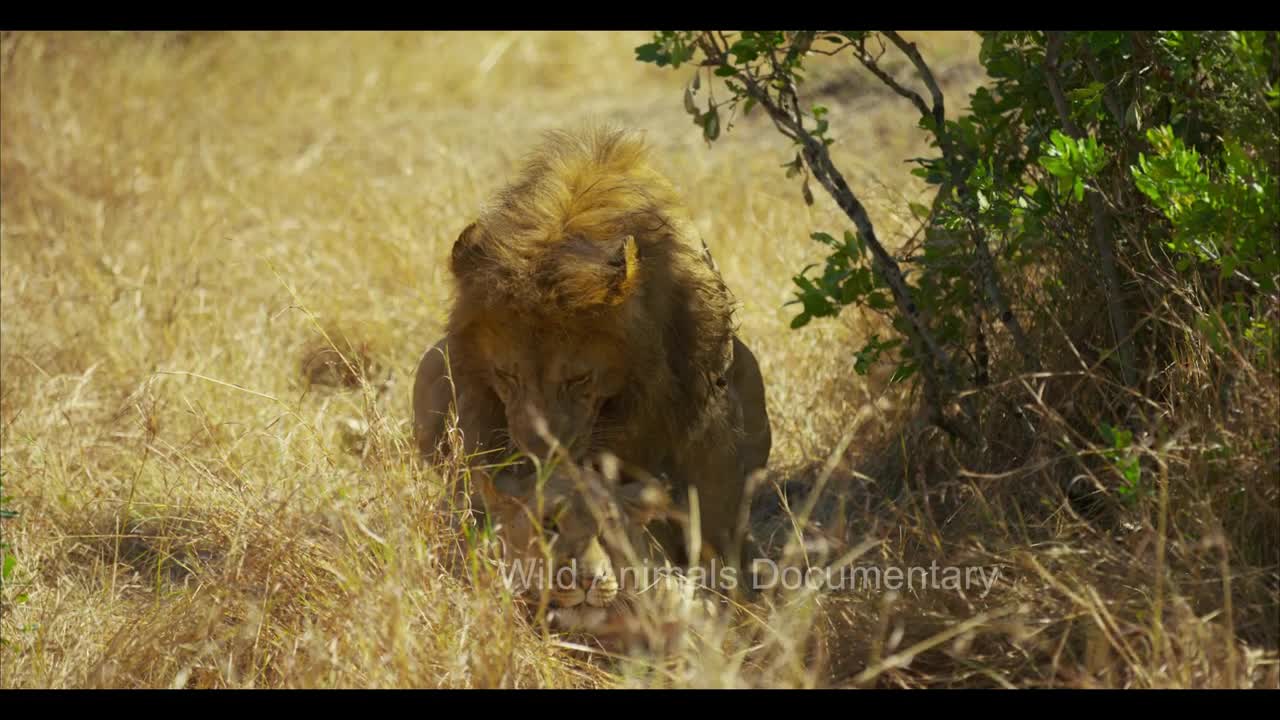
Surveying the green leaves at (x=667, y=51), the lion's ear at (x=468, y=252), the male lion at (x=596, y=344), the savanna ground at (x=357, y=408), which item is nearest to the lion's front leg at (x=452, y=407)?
the male lion at (x=596, y=344)

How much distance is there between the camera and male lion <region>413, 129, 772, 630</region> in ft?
12.4

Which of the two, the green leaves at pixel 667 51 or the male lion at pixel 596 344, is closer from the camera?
the male lion at pixel 596 344

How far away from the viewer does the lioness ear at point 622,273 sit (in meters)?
3.74

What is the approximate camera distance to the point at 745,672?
3.55 metres

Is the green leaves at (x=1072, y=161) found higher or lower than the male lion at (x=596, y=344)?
higher

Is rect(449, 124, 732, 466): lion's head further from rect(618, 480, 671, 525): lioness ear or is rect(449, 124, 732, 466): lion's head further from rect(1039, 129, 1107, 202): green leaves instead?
rect(1039, 129, 1107, 202): green leaves

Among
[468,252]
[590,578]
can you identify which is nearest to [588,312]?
[468,252]

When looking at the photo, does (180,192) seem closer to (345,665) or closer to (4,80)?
(4,80)

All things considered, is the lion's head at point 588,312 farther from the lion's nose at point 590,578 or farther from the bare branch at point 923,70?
the bare branch at point 923,70

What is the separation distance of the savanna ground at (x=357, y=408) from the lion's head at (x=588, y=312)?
1.14 feet

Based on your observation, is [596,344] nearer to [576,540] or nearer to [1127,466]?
[576,540]

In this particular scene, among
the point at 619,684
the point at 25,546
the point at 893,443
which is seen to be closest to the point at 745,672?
the point at 619,684

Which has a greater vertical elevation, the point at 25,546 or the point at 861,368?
the point at 861,368

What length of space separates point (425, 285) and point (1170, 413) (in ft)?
12.9
